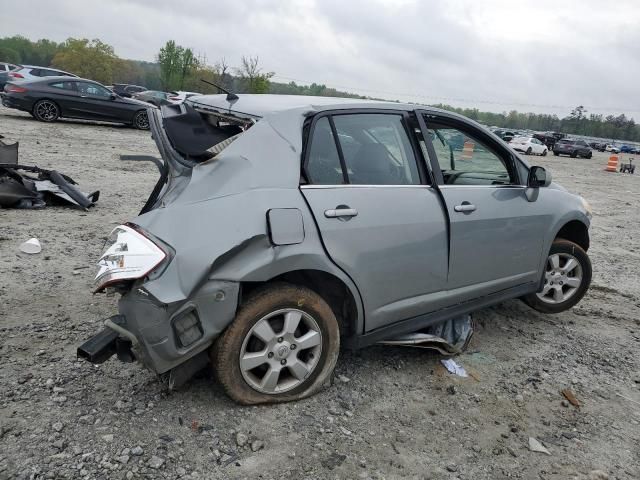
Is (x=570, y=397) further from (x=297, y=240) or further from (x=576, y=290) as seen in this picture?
(x=297, y=240)

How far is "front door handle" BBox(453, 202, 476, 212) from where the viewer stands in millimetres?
3494

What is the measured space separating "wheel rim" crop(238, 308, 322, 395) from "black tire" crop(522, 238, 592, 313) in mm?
2407

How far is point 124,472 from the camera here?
2396mm

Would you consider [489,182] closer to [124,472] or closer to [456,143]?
[456,143]

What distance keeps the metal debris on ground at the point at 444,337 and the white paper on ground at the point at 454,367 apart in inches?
2.5

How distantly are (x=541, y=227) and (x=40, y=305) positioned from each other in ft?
13.0

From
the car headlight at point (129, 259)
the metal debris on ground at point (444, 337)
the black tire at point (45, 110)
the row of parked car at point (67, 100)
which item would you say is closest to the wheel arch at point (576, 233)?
the metal debris on ground at point (444, 337)

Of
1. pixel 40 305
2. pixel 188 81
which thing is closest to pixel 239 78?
pixel 188 81

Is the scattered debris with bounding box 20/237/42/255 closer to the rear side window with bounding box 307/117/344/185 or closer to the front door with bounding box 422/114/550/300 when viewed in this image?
the rear side window with bounding box 307/117/344/185

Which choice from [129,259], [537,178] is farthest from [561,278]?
[129,259]

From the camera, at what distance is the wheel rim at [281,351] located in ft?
9.20

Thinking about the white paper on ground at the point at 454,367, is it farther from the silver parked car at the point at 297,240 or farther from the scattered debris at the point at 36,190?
the scattered debris at the point at 36,190

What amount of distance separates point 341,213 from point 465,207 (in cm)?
106

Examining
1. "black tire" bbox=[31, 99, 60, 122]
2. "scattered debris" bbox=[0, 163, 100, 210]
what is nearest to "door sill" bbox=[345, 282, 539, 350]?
"scattered debris" bbox=[0, 163, 100, 210]
